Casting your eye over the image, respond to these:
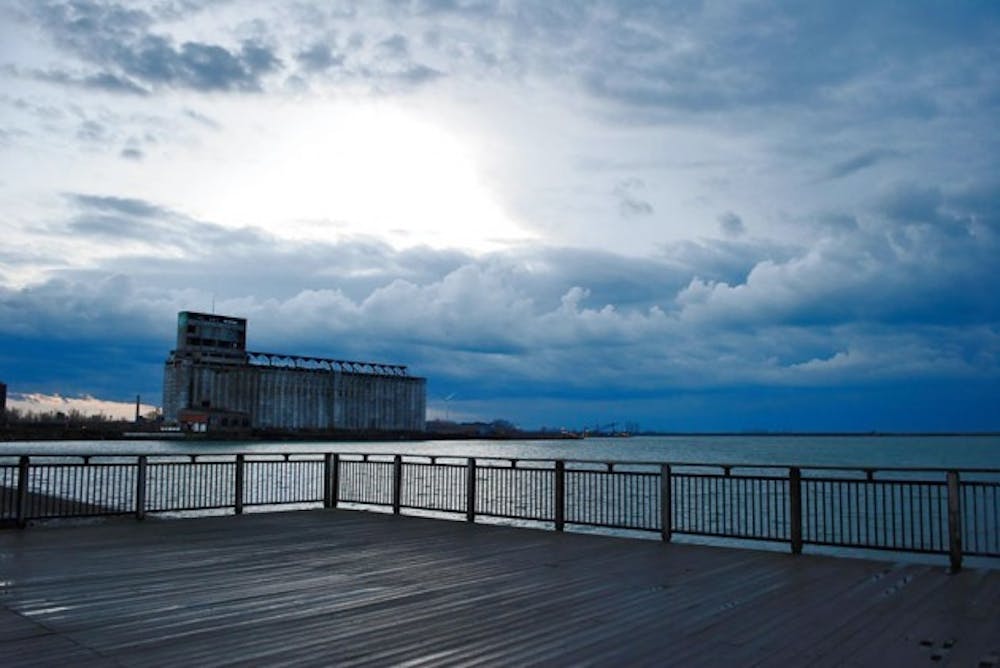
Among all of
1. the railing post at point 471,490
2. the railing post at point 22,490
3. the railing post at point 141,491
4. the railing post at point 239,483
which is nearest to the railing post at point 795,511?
the railing post at point 471,490

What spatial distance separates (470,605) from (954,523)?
6.15 meters

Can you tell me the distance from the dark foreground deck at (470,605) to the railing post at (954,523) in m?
0.38

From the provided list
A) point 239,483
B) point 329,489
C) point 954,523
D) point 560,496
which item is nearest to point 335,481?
point 329,489

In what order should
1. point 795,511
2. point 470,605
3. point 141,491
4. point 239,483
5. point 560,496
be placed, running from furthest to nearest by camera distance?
point 239,483, point 141,491, point 560,496, point 795,511, point 470,605

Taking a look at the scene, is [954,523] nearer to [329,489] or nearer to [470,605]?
[470,605]

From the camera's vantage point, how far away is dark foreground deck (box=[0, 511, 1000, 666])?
221 inches

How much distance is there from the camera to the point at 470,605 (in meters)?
7.23

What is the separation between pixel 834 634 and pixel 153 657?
5.03 m

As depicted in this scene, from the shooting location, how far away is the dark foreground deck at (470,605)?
18.4 ft

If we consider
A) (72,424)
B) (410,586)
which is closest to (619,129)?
(410,586)

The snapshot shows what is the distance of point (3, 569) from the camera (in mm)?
8789

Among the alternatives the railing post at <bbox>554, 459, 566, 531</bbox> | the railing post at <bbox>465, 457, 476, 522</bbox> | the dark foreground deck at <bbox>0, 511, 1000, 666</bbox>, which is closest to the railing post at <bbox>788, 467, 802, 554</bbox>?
the dark foreground deck at <bbox>0, 511, 1000, 666</bbox>

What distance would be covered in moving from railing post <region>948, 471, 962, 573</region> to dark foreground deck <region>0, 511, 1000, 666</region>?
15.0 inches

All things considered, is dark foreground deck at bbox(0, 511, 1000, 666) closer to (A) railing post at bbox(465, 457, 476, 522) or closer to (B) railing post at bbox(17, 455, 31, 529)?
(B) railing post at bbox(17, 455, 31, 529)
